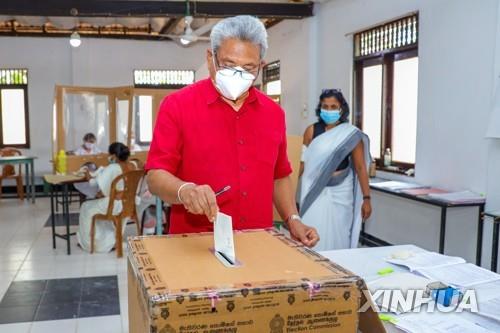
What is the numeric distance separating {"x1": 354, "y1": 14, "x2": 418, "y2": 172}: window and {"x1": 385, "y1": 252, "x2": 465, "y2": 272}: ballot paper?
294cm

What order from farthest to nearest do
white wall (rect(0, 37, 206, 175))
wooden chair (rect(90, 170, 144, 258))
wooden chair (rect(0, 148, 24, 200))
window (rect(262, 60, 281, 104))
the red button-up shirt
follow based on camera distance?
white wall (rect(0, 37, 206, 175)) < wooden chair (rect(0, 148, 24, 200)) < window (rect(262, 60, 281, 104)) < wooden chair (rect(90, 170, 144, 258)) < the red button-up shirt

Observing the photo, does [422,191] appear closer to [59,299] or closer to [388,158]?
[388,158]

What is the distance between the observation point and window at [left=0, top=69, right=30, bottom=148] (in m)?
8.75

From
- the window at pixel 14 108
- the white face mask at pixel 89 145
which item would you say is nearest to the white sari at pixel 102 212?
the white face mask at pixel 89 145

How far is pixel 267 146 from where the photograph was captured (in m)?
1.46

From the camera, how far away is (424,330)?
1.16 m

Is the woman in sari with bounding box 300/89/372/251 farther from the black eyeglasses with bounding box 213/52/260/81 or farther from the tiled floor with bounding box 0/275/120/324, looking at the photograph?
the black eyeglasses with bounding box 213/52/260/81

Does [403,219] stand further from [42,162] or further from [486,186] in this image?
[42,162]

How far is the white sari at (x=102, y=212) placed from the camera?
15.8ft

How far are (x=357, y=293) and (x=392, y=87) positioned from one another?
4.32 metres

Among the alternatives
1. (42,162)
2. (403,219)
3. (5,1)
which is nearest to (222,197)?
(403,219)

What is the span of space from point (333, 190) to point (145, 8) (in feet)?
12.9
